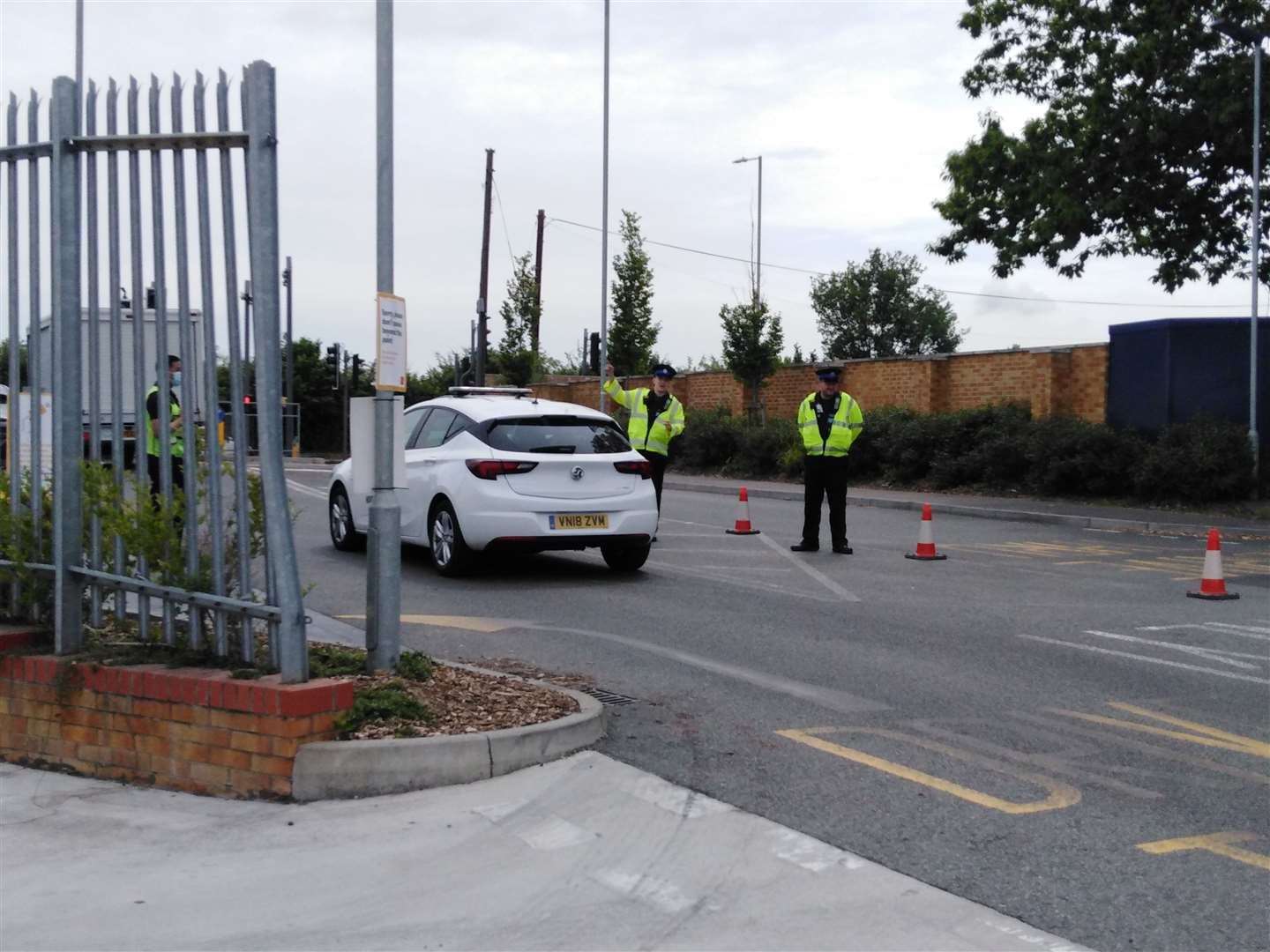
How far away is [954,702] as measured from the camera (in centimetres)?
695

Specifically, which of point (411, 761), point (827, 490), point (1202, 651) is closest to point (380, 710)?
point (411, 761)

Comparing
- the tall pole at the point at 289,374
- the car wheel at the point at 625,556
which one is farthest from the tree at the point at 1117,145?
the tall pole at the point at 289,374

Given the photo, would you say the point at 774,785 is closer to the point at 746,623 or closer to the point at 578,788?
the point at 578,788

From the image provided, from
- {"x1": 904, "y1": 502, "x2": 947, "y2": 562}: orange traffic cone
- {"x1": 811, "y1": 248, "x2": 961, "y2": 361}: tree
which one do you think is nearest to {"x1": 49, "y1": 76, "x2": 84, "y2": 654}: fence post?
{"x1": 904, "y1": 502, "x2": 947, "y2": 562}: orange traffic cone

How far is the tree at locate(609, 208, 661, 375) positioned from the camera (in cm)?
4109

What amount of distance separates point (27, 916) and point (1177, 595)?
9635mm

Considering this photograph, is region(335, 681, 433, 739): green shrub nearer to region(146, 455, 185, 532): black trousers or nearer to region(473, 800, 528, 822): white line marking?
region(473, 800, 528, 822): white line marking

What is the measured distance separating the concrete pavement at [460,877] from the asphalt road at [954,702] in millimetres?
259

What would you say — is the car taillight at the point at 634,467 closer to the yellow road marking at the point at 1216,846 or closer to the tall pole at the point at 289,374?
the yellow road marking at the point at 1216,846

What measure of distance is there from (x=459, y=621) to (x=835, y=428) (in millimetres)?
5648

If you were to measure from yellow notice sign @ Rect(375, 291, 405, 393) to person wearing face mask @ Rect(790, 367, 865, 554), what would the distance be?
7.71 metres

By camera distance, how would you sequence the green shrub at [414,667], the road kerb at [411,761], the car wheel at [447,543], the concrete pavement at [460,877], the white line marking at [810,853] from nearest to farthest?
the concrete pavement at [460,877], the white line marking at [810,853], the road kerb at [411,761], the green shrub at [414,667], the car wheel at [447,543]

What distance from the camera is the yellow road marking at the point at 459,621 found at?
898 centimetres

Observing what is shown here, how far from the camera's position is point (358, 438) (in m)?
6.21
